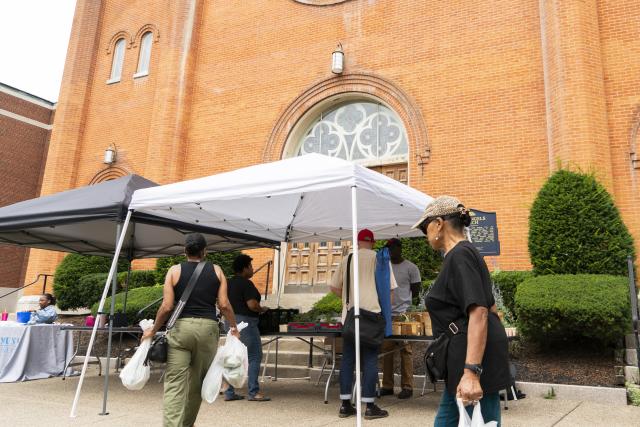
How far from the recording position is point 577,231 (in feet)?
28.0

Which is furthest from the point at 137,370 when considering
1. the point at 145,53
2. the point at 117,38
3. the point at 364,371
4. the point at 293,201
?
the point at 117,38

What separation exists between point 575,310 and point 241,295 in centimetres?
441

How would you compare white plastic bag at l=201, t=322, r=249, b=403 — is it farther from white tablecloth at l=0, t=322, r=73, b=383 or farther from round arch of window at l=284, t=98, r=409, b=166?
round arch of window at l=284, t=98, r=409, b=166

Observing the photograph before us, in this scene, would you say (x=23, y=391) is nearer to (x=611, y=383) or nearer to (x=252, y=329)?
(x=252, y=329)

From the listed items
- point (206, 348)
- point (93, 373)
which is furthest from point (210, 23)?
point (206, 348)

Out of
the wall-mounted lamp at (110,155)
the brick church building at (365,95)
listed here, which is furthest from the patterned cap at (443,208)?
the wall-mounted lamp at (110,155)

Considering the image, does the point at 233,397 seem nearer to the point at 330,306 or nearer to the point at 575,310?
the point at 330,306

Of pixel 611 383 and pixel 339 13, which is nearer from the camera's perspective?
pixel 611 383

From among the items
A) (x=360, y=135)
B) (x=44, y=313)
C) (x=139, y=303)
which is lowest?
(x=44, y=313)

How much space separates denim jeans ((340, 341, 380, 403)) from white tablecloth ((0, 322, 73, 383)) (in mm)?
5829

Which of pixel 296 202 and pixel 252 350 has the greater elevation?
pixel 296 202

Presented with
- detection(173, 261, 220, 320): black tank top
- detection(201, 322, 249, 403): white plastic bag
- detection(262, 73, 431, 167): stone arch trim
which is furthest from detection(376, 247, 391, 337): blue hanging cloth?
detection(262, 73, 431, 167): stone arch trim

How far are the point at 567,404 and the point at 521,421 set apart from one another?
1.29 meters

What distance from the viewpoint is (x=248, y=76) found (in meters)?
14.6
